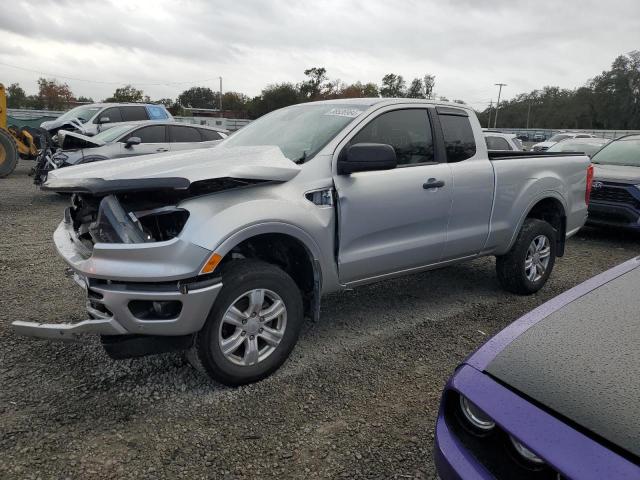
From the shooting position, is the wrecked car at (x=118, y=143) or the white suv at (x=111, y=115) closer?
the wrecked car at (x=118, y=143)

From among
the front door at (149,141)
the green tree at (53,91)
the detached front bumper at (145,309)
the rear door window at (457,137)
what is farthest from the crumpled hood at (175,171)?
the green tree at (53,91)

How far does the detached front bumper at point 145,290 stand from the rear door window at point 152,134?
25.3ft

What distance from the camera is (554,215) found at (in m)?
5.10

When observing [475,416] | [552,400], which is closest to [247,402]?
[475,416]

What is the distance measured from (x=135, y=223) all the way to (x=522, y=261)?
355cm

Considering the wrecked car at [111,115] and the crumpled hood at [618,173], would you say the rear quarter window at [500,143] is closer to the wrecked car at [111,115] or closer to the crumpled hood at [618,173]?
the crumpled hood at [618,173]

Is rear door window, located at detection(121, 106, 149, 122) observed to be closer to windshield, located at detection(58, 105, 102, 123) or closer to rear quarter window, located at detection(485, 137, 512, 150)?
windshield, located at detection(58, 105, 102, 123)

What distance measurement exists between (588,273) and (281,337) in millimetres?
4387

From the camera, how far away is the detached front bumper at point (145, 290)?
2568mm

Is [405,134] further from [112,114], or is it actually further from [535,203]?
[112,114]

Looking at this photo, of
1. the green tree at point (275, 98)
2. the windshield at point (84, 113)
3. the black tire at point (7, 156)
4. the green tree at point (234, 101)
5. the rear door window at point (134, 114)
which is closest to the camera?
the black tire at point (7, 156)

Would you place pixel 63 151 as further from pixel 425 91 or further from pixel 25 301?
pixel 425 91

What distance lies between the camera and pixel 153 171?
2.85 m

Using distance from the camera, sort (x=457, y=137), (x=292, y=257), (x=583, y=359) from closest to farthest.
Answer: (x=583, y=359)
(x=292, y=257)
(x=457, y=137)
